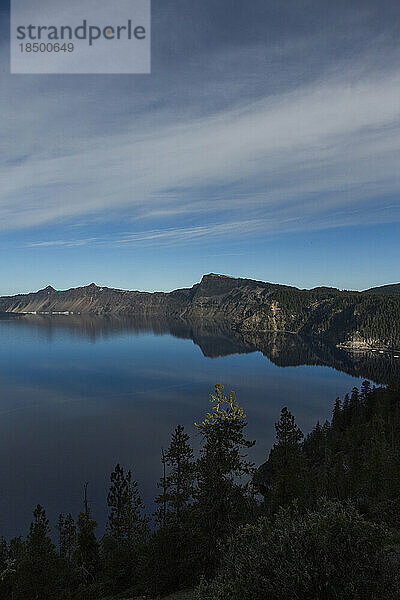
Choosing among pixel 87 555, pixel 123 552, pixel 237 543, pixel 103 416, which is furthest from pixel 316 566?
pixel 103 416

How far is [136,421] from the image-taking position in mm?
109375

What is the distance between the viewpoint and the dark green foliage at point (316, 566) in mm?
12758

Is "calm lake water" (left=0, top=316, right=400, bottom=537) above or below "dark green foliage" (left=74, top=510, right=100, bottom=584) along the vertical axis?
below

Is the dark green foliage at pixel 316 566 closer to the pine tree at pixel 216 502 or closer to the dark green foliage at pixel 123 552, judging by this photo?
the pine tree at pixel 216 502

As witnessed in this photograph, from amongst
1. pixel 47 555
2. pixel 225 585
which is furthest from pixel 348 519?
pixel 47 555

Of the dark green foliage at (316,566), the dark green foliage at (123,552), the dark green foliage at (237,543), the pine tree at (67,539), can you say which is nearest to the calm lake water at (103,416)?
the pine tree at (67,539)

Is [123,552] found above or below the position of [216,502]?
below

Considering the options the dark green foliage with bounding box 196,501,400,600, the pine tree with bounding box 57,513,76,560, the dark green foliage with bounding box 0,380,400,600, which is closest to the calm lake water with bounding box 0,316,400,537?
the pine tree with bounding box 57,513,76,560

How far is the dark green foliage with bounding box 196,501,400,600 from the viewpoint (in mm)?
12758

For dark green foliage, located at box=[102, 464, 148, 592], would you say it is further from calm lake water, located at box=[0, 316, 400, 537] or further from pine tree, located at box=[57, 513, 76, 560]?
calm lake water, located at box=[0, 316, 400, 537]

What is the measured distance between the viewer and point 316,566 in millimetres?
13453

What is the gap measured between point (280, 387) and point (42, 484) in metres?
Answer: 109

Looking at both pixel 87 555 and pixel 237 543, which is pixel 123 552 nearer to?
pixel 87 555

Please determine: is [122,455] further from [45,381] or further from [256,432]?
[45,381]
